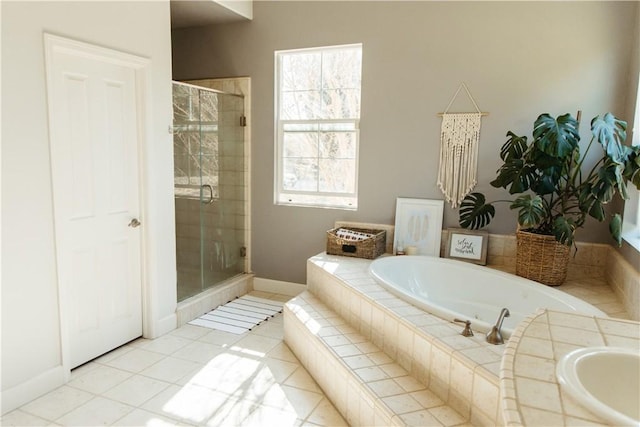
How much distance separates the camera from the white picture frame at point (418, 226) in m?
3.53

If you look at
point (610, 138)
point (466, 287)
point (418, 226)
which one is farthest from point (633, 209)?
point (418, 226)

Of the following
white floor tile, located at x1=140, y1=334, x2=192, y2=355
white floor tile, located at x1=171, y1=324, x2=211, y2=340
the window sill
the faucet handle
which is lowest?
white floor tile, located at x1=140, y1=334, x2=192, y2=355

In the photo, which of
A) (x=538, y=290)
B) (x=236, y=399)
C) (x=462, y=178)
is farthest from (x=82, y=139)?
(x=538, y=290)

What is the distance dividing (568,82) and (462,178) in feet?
3.30

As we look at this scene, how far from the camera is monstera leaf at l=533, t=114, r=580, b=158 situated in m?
2.63

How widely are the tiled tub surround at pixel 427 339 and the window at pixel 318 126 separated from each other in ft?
3.26

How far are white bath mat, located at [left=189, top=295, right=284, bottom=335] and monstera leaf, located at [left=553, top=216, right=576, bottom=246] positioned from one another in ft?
7.47

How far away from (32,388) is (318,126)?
2.88 m

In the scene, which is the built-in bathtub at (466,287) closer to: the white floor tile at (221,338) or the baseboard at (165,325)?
the white floor tile at (221,338)

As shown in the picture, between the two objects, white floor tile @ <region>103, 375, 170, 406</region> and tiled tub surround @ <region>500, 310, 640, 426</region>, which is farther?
white floor tile @ <region>103, 375, 170, 406</region>

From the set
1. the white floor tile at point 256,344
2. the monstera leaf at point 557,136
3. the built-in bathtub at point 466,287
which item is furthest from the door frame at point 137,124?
the monstera leaf at point 557,136

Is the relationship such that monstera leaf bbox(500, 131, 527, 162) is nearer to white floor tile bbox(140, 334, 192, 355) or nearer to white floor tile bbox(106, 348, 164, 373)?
white floor tile bbox(140, 334, 192, 355)

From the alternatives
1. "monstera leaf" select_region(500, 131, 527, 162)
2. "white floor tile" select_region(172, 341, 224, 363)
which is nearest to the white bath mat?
"white floor tile" select_region(172, 341, 224, 363)

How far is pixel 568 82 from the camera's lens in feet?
10.1
